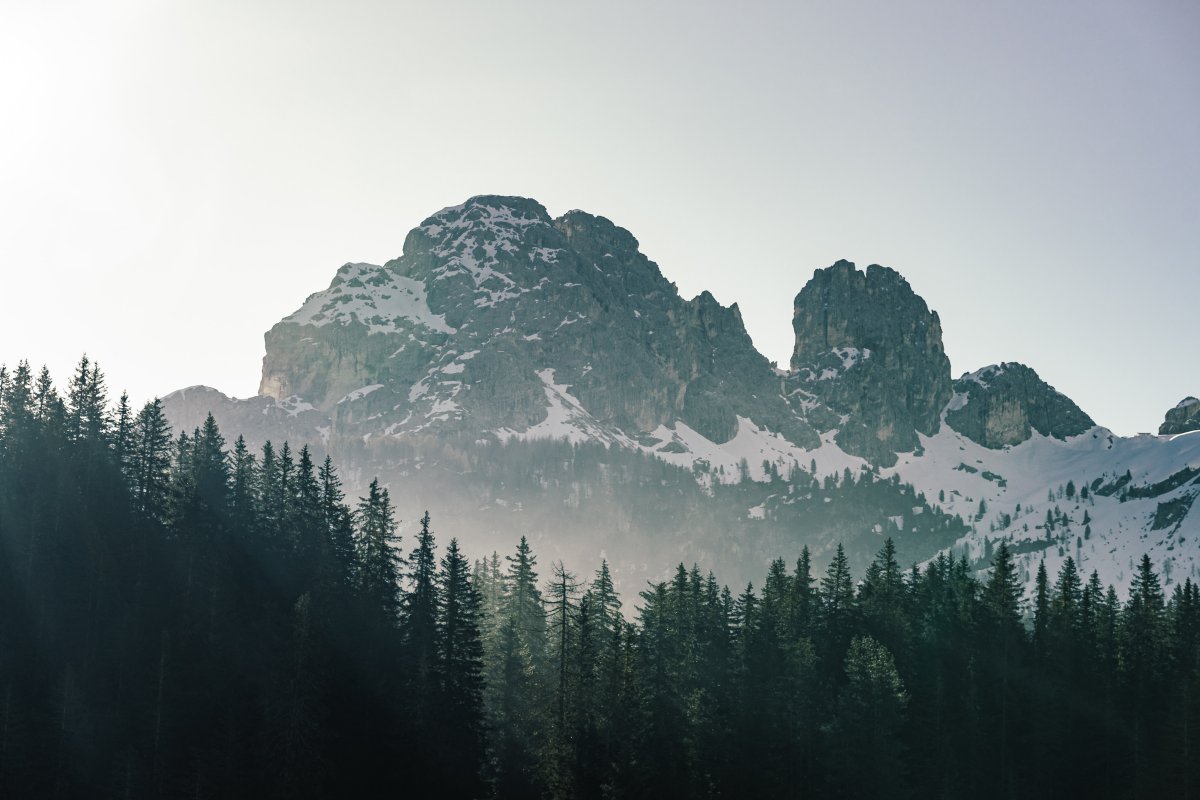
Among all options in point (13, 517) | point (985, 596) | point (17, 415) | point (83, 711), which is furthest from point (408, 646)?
point (985, 596)

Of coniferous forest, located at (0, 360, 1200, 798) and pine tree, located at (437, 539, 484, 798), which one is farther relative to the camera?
pine tree, located at (437, 539, 484, 798)

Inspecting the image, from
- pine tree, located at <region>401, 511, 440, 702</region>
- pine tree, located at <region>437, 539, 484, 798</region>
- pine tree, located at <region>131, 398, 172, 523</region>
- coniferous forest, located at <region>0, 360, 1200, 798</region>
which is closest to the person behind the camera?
coniferous forest, located at <region>0, 360, 1200, 798</region>

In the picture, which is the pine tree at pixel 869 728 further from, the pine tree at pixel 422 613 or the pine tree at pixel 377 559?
the pine tree at pixel 377 559

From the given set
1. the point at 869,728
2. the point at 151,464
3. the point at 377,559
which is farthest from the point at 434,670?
the point at 151,464

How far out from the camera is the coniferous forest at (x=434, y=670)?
79.9 metres

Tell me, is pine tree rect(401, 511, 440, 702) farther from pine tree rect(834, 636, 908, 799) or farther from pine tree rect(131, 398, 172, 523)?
pine tree rect(834, 636, 908, 799)

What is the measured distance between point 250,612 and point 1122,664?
2849 inches

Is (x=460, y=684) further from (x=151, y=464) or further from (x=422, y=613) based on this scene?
(x=151, y=464)

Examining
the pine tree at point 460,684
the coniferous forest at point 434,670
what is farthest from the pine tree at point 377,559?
the pine tree at point 460,684

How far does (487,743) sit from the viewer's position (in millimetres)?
86062

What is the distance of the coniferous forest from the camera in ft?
262

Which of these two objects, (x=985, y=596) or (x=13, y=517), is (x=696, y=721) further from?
(x=13, y=517)

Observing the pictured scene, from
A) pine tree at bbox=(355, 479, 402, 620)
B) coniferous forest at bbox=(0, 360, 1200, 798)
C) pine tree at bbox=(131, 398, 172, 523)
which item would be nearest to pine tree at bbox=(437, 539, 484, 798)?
coniferous forest at bbox=(0, 360, 1200, 798)

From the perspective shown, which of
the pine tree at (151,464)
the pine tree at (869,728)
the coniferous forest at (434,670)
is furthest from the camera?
the pine tree at (151,464)
